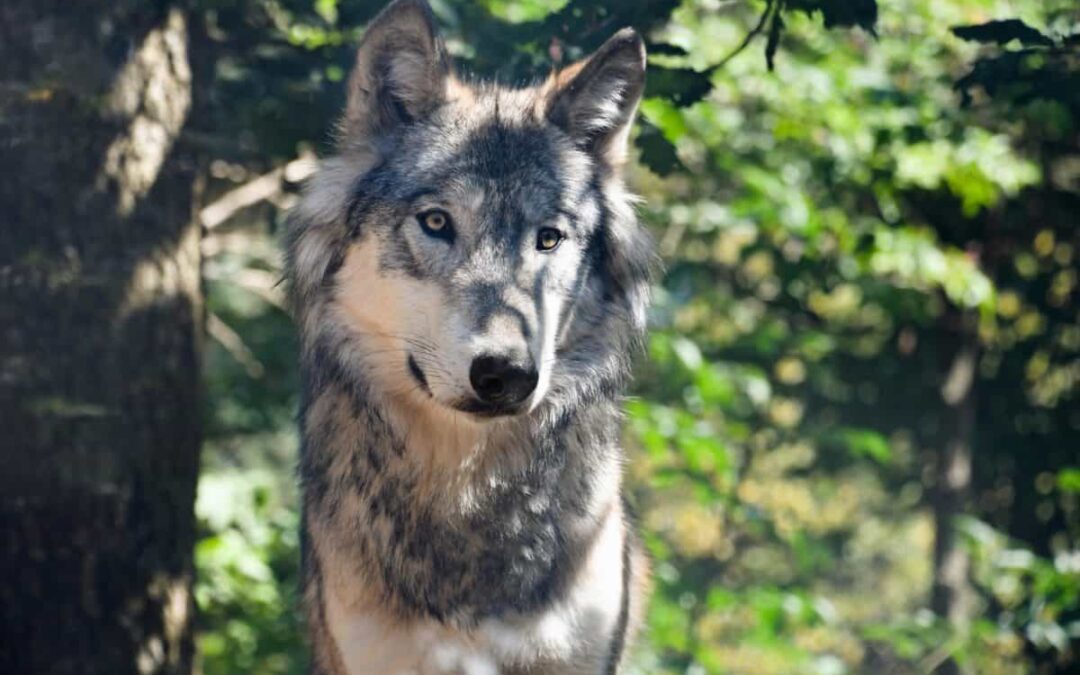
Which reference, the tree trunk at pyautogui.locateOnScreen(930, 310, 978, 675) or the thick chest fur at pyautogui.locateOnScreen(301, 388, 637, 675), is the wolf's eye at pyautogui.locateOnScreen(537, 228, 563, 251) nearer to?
the thick chest fur at pyautogui.locateOnScreen(301, 388, 637, 675)

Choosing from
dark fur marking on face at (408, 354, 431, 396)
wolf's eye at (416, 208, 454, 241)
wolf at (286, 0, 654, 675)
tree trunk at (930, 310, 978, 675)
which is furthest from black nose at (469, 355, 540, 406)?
tree trunk at (930, 310, 978, 675)

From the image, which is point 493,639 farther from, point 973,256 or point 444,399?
point 973,256

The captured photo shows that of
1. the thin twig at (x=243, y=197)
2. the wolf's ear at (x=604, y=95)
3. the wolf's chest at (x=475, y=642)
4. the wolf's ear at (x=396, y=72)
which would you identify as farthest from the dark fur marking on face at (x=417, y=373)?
the thin twig at (x=243, y=197)

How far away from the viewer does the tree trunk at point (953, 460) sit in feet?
28.5

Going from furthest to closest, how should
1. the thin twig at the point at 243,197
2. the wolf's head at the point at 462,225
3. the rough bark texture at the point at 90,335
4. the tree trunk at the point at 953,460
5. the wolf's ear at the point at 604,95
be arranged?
the tree trunk at the point at 953,460, the thin twig at the point at 243,197, the rough bark texture at the point at 90,335, the wolf's ear at the point at 604,95, the wolf's head at the point at 462,225

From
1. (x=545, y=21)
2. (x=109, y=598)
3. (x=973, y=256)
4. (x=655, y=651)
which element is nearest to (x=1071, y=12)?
(x=545, y=21)

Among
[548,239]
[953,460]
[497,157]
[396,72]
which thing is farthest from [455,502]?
[953,460]

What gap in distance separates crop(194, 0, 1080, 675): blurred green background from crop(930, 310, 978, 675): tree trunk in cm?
2

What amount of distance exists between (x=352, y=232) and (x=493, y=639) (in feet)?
4.00

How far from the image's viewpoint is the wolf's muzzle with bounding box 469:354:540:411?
294cm

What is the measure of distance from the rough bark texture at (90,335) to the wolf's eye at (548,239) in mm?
1415

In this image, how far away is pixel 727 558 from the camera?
8062 millimetres

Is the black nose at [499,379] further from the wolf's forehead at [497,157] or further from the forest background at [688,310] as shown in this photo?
the forest background at [688,310]

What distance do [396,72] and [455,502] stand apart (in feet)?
4.16
